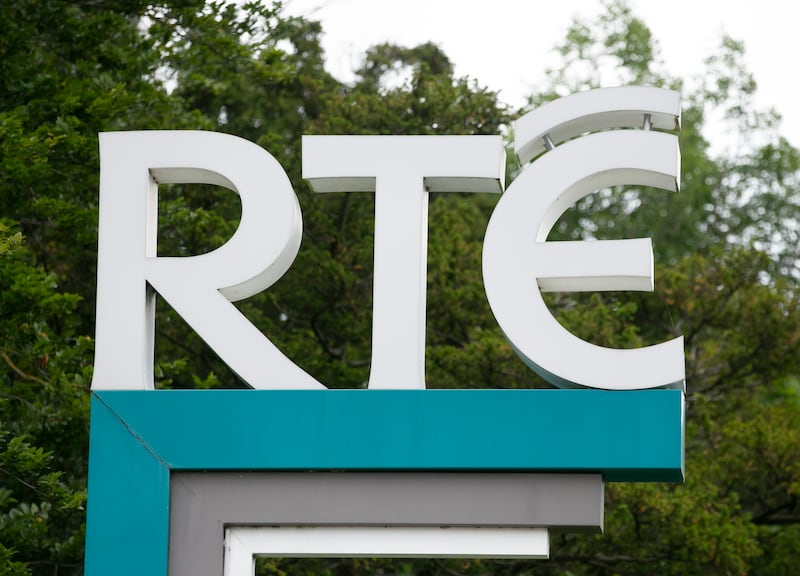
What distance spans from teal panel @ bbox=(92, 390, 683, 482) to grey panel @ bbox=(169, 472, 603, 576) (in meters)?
0.07

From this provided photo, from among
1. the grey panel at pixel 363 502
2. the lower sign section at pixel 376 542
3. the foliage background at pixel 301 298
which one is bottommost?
the lower sign section at pixel 376 542

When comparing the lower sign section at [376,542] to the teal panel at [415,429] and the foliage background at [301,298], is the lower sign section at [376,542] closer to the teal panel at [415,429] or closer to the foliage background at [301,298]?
the teal panel at [415,429]

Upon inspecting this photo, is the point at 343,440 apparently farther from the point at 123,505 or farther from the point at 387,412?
the point at 123,505

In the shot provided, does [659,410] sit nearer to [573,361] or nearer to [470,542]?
[573,361]

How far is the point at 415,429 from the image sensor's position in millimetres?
5652

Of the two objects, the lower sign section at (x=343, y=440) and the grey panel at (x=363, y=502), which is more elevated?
the lower sign section at (x=343, y=440)

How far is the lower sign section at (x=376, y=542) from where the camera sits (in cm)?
562

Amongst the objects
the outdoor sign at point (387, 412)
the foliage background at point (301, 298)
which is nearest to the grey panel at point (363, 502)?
the outdoor sign at point (387, 412)

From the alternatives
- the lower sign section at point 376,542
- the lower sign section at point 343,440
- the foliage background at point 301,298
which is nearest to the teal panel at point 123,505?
Answer: the lower sign section at point 343,440

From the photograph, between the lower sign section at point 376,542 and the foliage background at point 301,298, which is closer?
the lower sign section at point 376,542

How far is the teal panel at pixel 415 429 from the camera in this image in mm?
5566

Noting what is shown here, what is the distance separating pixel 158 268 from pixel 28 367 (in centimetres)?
485

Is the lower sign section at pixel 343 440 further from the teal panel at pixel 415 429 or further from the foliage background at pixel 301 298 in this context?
the foliage background at pixel 301 298

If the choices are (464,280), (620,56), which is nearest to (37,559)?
(464,280)
